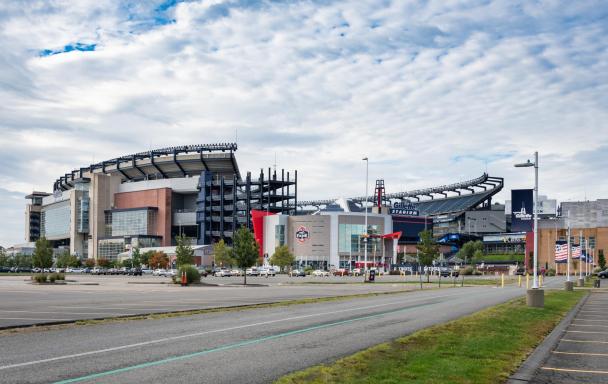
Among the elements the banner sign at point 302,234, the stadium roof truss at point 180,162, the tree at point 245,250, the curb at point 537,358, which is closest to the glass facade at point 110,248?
the stadium roof truss at point 180,162

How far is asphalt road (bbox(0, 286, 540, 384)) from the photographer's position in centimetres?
1076

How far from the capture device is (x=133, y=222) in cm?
18425

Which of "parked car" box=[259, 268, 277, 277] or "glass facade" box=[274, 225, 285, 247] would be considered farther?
"glass facade" box=[274, 225, 285, 247]

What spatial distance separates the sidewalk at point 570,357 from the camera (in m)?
11.1

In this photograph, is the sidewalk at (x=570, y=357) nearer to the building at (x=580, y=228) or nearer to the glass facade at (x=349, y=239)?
the glass facade at (x=349, y=239)

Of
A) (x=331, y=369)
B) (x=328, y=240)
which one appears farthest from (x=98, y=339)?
(x=328, y=240)

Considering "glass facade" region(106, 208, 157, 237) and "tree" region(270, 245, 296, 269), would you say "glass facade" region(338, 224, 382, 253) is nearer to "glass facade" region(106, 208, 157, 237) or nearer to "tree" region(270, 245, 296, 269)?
"tree" region(270, 245, 296, 269)

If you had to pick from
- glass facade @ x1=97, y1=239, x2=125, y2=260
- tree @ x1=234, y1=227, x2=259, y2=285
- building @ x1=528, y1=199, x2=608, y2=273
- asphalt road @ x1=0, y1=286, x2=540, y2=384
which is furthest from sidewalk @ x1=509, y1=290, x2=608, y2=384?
glass facade @ x1=97, y1=239, x2=125, y2=260

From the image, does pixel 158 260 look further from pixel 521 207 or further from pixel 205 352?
pixel 205 352

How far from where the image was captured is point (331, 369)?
36.1 ft

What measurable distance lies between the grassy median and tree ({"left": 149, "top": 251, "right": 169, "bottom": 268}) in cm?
13059

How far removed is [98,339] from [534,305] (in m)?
19.0

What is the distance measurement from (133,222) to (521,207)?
116 metres

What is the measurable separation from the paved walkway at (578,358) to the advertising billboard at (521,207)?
172 m
